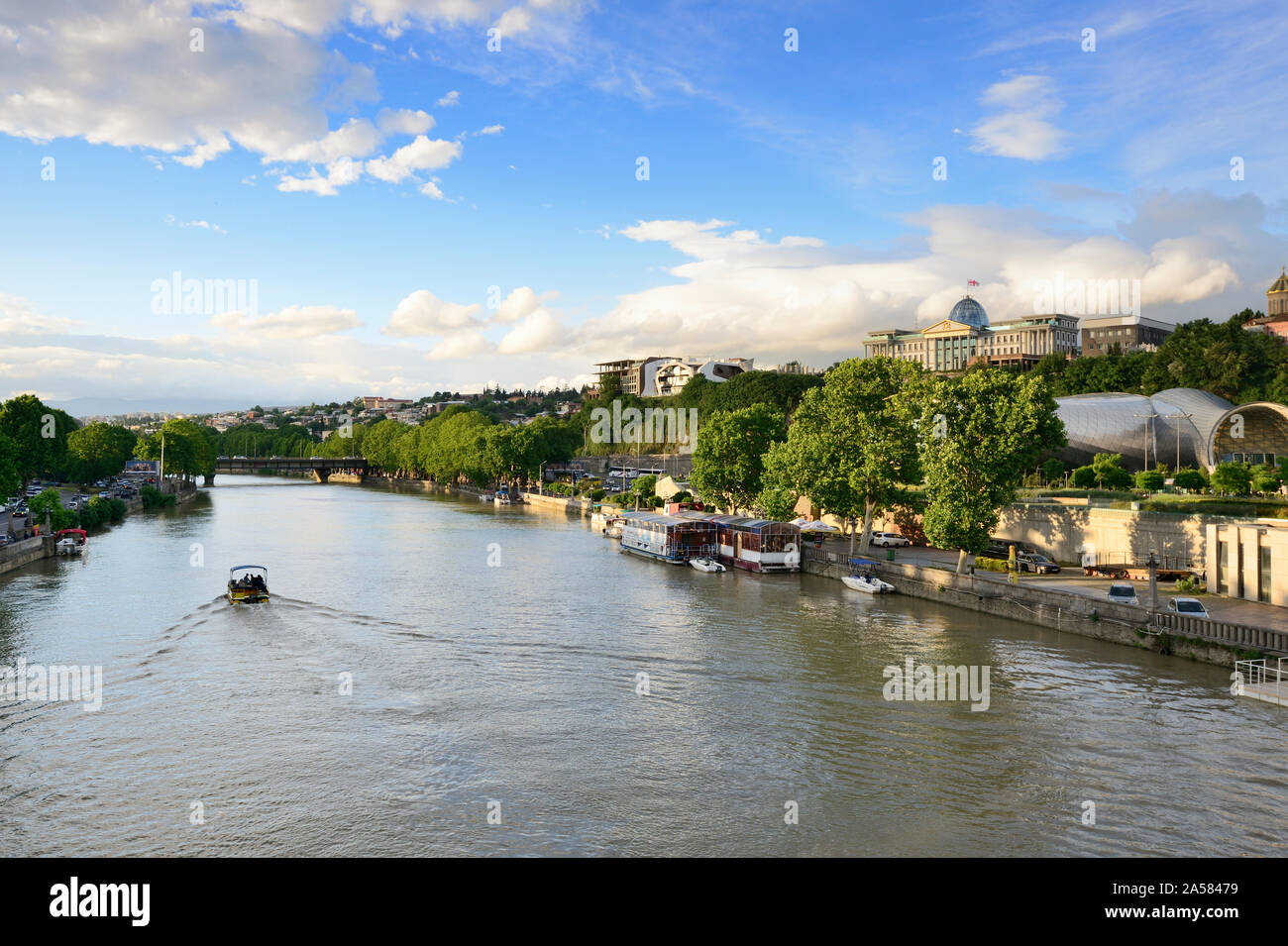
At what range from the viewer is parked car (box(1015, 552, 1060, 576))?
47.9 m

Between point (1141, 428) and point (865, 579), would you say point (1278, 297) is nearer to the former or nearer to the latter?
point (1141, 428)

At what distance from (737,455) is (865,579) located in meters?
27.7

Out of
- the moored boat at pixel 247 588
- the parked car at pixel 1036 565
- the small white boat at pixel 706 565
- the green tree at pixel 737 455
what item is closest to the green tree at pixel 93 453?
the moored boat at pixel 247 588

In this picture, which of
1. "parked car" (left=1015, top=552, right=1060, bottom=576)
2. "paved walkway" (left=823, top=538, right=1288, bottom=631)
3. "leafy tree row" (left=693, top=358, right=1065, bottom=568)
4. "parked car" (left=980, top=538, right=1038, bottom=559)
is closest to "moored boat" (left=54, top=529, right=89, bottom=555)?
"leafy tree row" (left=693, top=358, right=1065, bottom=568)

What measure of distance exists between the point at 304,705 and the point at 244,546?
4393 centimetres

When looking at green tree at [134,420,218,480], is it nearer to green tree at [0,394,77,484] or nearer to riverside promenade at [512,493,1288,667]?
green tree at [0,394,77,484]

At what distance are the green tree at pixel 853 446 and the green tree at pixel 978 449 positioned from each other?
7.59m

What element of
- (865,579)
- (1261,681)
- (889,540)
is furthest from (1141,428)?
(1261,681)

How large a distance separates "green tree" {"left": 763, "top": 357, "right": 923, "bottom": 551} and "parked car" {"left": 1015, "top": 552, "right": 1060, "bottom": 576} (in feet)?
34.1

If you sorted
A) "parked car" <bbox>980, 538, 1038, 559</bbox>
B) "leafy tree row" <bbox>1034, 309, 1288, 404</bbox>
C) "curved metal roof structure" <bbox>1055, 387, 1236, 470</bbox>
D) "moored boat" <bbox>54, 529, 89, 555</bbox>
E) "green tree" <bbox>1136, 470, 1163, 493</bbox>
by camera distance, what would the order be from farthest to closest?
"leafy tree row" <bbox>1034, 309, 1288, 404</bbox> < "curved metal roof structure" <bbox>1055, 387, 1236, 470</bbox> < "green tree" <bbox>1136, 470, 1163, 493</bbox> < "moored boat" <bbox>54, 529, 89, 555</bbox> < "parked car" <bbox>980, 538, 1038, 559</bbox>
